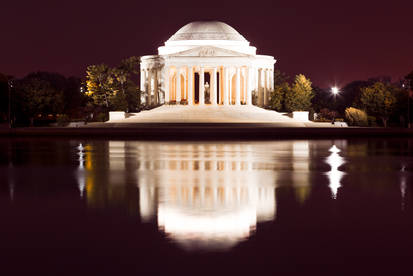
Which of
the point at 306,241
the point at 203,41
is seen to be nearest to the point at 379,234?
the point at 306,241

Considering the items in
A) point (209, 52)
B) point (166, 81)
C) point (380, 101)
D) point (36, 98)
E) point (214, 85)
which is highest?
point (209, 52)

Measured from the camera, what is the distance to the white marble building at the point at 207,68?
125 metres

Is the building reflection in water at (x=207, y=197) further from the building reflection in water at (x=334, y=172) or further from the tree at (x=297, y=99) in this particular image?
the tree at (x=297, y=99)

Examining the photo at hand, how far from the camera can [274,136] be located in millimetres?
67125

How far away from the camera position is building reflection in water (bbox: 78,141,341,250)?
1584 centimetres

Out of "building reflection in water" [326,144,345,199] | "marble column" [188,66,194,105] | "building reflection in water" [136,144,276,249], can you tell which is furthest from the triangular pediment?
"building reflection in water" [136,144,276,249]

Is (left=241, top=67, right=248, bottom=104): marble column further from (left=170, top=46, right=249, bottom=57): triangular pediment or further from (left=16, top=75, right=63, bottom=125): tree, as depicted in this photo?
(left=16, top=75, right=63, bottom=125): tree

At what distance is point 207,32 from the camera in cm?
13350

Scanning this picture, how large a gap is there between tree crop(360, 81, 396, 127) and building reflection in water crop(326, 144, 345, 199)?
75.6m

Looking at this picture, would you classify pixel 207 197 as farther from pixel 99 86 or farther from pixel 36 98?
pixel 99 86

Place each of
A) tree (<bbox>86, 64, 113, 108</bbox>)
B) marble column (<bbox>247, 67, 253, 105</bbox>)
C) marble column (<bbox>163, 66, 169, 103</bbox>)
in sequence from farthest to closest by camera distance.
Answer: marble column (<bbox>163, 66, 169, 103</bbox>), marble column (<bbox>247, 67, 253, 105</bbox>), tree (<bbox>86, 64, 113, 108</bbox>)

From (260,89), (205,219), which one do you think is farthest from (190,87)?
(205,219)

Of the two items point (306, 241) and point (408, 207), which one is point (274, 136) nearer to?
point (408, 207)

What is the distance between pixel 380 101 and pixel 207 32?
123 ft
